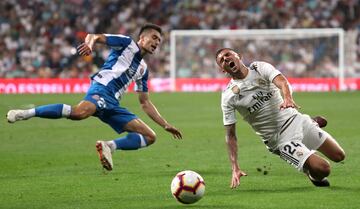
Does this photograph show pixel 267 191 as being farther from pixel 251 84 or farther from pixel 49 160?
pixel 49 160

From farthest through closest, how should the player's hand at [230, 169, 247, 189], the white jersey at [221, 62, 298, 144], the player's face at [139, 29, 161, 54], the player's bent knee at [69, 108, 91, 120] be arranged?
the player's face at [139, 29, 161, 54], the player's bent knee at [69, 108, 91, 120], the white jersey at [221, 62, 298, 144], the player's hand at [230, 169, 247, 189]

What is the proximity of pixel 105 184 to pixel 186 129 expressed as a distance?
9.19m

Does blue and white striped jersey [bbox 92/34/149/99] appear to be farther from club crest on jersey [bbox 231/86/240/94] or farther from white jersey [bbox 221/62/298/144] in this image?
club crest on jersey [bbox 231/86/240/94]

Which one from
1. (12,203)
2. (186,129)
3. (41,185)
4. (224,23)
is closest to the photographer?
(12,203)

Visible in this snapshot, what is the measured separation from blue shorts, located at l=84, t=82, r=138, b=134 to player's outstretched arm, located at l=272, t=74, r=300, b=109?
7.82ft

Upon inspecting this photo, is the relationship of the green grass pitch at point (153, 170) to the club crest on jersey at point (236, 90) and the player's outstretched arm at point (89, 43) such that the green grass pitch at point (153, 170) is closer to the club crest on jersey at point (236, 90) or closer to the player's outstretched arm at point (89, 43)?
the club crest on jersey at point (236, 90)

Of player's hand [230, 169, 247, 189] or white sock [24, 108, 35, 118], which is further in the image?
white sock [24, 108, 35, 118]

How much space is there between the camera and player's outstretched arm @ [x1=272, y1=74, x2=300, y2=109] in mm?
9508

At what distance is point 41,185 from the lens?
11055 mm

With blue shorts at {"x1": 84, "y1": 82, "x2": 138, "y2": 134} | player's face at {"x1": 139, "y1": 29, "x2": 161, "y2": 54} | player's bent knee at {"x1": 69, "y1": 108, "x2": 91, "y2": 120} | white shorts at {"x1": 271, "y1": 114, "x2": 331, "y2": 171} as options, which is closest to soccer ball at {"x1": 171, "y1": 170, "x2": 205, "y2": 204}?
white shorts at {"x1": 271, "y1": 114, "x2": 331, "y2": 171}

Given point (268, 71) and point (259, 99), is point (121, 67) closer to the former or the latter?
point (259, 99)

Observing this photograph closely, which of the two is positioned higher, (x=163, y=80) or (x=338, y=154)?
(x=338, y=154)

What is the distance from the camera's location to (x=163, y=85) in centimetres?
3672

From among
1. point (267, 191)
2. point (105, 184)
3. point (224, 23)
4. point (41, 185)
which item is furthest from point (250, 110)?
point (224, 23)
